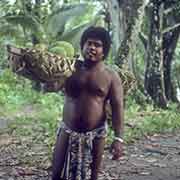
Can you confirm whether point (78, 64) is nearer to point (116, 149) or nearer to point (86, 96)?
point (86, 96)

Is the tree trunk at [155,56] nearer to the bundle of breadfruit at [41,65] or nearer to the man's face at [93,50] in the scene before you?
the man's face at [93,50]

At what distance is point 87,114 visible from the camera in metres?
3.35

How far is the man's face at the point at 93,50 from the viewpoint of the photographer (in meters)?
3.25

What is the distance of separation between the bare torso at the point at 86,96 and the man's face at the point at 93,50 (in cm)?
10

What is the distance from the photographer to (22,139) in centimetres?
655

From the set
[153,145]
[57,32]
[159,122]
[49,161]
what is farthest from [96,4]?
[49,161]

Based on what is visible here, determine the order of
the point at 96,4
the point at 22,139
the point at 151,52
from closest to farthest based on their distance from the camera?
the point at 22,139
the point at 151,52
the point at 96,4

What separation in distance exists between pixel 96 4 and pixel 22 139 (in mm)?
7245

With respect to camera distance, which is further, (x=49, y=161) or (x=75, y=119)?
(x=49, y=161)

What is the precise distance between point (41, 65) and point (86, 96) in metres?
0.41

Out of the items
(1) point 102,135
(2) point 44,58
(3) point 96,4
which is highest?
(3) point 96,4

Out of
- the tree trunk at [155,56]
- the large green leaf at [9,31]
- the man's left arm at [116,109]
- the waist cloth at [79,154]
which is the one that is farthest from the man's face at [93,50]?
the large green leaf at [9,31]

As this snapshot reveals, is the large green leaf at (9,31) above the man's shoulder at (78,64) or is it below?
above

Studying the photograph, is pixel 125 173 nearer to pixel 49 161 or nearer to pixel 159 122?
pixel 49 161
